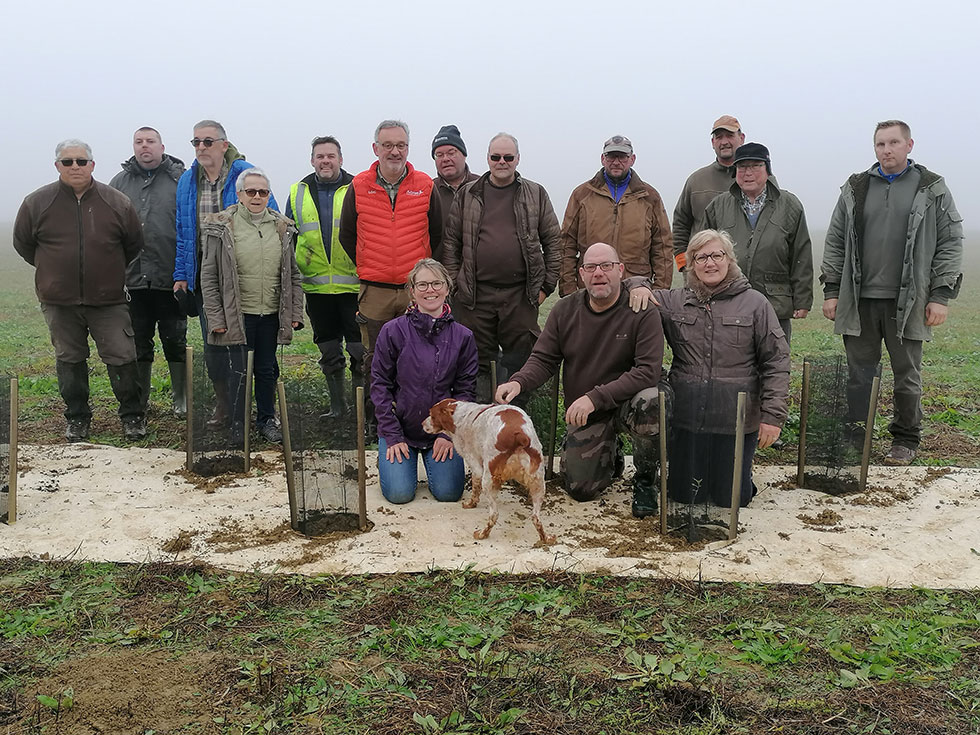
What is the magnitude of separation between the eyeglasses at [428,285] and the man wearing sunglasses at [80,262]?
3201 mm

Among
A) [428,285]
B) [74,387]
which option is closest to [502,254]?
[428,285]

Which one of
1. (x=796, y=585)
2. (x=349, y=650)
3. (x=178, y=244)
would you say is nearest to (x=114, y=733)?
(x=349, y=650)

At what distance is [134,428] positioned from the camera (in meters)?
7.42

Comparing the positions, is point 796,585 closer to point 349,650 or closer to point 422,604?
point 422,604

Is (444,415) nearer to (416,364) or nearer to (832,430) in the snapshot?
(416,364)

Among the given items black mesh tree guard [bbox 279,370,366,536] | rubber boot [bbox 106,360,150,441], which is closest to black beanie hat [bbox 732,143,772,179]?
black mesh tree guard [bbox 279,370,366,536]

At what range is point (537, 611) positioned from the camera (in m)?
3.99

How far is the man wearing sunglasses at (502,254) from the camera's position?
6.56m

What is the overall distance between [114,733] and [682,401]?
374cm

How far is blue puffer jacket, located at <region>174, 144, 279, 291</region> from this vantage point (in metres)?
6.94

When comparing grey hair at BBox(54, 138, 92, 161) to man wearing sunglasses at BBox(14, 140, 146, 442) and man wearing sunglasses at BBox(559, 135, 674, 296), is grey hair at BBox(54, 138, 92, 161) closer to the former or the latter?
man wearing sunglasses at BBox(14, 140, 146, 442)

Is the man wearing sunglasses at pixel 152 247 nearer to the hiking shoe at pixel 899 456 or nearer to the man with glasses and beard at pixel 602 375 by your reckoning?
the man with glasses and beard at pixel 602 375

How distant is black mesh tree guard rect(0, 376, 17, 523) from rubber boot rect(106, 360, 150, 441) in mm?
1602

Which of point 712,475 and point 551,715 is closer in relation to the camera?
point 551,715
